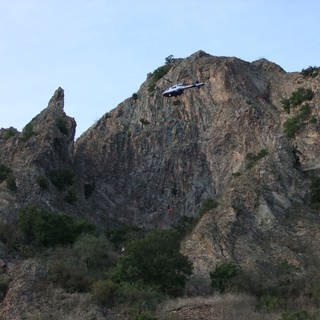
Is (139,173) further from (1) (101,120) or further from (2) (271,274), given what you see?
(2) (271,274)

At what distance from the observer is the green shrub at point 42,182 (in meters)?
62.5

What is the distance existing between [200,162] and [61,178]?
49.0 feet

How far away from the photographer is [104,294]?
3872cm

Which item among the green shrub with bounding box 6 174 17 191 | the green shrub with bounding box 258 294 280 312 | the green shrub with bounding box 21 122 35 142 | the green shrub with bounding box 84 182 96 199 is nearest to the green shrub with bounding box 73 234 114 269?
the green shrub with bounding box 6 174 17 191

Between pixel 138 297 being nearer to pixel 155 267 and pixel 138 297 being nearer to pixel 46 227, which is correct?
pixel 155 267

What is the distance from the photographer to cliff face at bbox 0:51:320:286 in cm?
5661

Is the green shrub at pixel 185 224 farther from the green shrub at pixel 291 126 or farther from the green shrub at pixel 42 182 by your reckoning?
the green shrub at pixel 291 126

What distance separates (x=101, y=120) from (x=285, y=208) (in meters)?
29.9

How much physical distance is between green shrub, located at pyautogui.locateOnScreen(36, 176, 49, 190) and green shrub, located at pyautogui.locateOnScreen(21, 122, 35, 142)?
795cm

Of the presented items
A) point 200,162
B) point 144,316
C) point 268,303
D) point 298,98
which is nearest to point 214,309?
point 268,303

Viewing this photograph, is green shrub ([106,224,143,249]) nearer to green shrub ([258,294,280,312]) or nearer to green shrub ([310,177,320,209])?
green shrub ([310,177,320,209])

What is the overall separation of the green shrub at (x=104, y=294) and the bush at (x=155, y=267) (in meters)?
4.03

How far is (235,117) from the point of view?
76.2m

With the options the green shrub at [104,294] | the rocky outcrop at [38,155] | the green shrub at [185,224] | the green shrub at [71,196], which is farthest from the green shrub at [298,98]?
the green shrub at [104,294]
